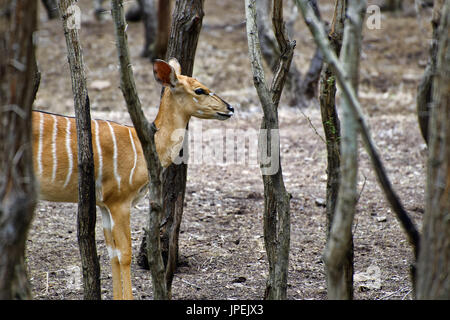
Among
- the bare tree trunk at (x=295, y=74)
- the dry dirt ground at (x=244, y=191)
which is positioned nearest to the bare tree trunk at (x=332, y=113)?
the dry dirt ground at (x=244, y=191)

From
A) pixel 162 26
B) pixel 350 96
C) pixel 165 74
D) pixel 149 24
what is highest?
pixel 149 24

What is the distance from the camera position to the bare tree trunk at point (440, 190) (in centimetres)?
289

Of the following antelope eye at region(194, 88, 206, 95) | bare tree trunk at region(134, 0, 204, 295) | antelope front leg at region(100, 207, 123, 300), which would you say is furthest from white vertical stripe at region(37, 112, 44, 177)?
antelope eye at region(194, 88, 206, 95)

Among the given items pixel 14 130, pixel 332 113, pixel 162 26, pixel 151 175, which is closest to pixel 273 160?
pixel 332 113

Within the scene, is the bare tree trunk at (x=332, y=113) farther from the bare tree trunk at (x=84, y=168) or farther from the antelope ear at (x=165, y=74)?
the bare tree trunk at (x=84, y=168)

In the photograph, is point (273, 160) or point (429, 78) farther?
point (429, 78)

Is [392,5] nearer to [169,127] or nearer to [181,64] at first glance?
[181,64]

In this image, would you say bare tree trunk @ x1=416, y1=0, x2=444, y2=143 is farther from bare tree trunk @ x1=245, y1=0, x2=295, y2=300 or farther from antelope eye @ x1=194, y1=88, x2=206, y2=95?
antelope eye @ x1=194, y1=88, x2=206, y2=95

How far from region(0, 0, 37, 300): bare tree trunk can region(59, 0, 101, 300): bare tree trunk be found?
1078mm

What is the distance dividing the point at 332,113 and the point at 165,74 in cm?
134

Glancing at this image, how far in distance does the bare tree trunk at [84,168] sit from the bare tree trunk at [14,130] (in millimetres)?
1078

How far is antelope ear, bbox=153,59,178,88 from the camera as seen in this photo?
4.57m

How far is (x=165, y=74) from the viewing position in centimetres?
470

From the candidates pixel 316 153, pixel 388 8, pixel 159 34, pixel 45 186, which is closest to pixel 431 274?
pixel 45 186
